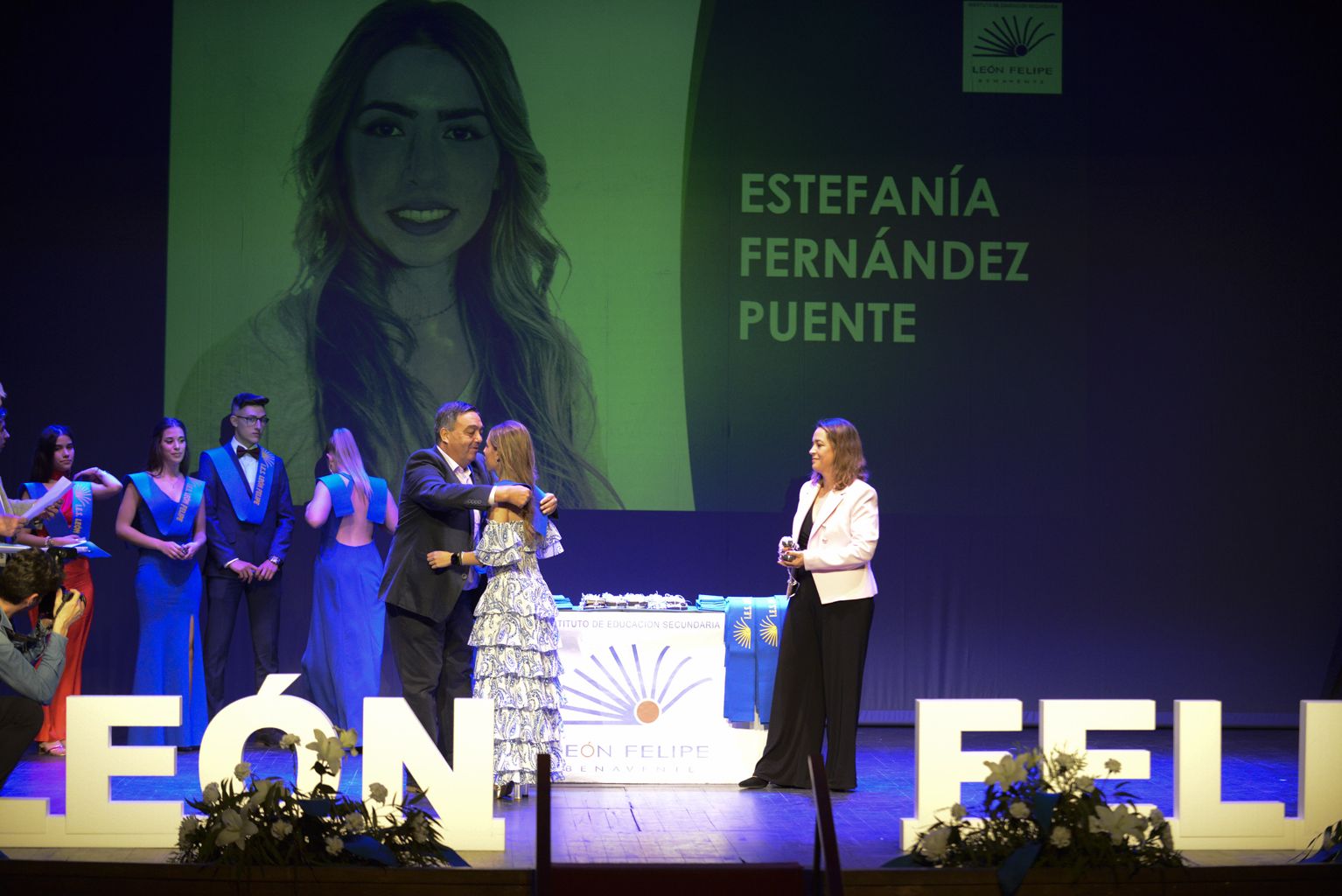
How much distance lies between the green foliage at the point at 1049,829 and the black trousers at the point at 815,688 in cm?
154

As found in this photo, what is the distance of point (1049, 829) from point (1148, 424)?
4773 millimetres

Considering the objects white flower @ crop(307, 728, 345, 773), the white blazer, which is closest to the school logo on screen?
the white blazer

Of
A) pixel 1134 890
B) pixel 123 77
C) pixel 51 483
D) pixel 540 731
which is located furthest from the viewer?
pixel 123 77

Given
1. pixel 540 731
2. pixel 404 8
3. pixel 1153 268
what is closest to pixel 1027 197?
pixel 1153 268

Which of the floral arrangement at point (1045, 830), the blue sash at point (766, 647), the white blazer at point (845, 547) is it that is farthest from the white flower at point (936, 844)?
the blue sash at point (766, 647)

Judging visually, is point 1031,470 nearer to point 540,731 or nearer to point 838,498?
point 838,498

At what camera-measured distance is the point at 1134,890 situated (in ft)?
14.0

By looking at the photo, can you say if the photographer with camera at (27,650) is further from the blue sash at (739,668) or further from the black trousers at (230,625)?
the blue sash at (739,668)

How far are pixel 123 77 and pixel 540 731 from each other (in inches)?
188

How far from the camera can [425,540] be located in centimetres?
583

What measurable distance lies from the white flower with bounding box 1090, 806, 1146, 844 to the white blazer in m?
1.90

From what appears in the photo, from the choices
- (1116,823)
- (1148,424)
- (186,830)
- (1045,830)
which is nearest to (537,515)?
(186,830)

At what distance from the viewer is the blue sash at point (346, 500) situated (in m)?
7.17

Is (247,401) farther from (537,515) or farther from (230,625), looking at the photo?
(537,515)
